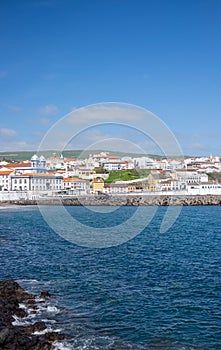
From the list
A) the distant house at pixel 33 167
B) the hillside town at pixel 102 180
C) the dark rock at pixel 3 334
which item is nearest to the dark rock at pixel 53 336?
the dark rock at pixel 3 334

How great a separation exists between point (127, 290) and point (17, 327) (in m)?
3.52

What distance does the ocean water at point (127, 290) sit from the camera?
7.80m

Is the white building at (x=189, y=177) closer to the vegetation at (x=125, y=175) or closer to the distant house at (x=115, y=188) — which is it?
the vegetation at (x=125, y=175)

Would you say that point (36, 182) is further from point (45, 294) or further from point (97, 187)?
point (45, 294)

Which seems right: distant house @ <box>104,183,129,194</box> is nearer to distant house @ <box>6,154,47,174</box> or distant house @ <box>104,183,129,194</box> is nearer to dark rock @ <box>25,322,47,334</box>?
distant house @ <box>6,154,47,174</box>

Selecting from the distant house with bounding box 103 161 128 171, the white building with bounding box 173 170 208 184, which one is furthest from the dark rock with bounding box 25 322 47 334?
the distant house with bounding box 103 161 128 171

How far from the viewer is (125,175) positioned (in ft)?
232

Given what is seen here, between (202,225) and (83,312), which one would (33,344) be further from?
(202,225)

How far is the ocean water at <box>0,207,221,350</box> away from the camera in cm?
780

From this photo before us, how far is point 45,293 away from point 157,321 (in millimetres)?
3101

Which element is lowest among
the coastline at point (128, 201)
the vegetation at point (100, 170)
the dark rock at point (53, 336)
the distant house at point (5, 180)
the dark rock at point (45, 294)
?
the dark rock at point (53, 336)

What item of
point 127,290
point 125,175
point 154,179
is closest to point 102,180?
point 125,175

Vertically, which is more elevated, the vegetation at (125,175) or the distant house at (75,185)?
the vegetation at (125,175)

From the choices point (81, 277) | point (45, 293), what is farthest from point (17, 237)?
point (45, 293)
